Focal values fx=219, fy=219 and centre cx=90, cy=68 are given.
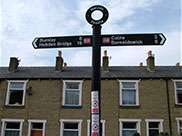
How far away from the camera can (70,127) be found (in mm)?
16016

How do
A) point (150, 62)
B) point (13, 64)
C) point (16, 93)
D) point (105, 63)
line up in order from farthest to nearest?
point (13, 64) < point (105, 63) < point (150, 62) < point (16, 93)

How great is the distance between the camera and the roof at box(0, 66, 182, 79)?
16684 mm

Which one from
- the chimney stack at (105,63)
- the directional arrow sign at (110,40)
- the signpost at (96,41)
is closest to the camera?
the signpost at (96,41)

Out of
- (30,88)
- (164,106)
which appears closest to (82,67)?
(30,88)

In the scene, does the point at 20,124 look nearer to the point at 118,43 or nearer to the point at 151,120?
the point at 151,120

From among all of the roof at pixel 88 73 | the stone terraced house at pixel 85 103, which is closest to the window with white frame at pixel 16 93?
the stone terraced house at pixel 85 103

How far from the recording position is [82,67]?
1961cm

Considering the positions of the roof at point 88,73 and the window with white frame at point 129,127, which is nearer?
the window with white frame at point 129,127

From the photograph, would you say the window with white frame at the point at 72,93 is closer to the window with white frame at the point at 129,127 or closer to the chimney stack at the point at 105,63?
the chimney stack at the point at 105,63

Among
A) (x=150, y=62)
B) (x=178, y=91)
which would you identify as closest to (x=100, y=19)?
(x=178, y=91)

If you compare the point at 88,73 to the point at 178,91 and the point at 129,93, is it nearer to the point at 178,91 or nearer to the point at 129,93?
the point at 129,93

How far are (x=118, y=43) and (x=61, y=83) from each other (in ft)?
42.1

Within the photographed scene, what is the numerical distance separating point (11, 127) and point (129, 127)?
8694 mm

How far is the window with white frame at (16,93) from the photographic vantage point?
55.3 feet
